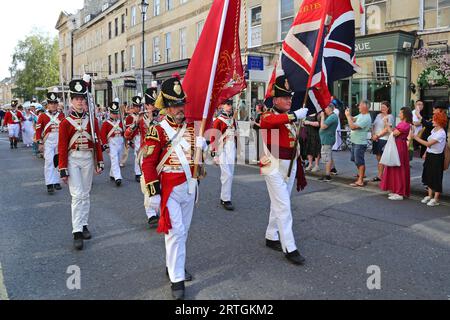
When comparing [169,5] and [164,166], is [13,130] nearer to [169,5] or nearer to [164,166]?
[169,5]

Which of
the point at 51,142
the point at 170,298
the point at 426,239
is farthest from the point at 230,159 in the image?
the point at 51,142

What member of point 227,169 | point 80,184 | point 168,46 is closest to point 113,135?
point 227,169

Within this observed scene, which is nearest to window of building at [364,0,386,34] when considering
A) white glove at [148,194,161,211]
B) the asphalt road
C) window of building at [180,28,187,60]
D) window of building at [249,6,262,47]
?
window of building at [249,6,262,47]

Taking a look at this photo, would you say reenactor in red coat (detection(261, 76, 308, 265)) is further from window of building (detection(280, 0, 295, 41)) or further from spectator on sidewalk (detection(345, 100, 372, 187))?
window of building (detection(280, 0, 295, 41))

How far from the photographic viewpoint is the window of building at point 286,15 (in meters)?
20.1

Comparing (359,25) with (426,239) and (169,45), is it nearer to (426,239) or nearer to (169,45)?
(426,239)

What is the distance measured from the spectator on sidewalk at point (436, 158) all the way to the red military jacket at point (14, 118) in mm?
18138

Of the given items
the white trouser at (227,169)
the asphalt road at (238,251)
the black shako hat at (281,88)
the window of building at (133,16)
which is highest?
the window of building at (133,16)

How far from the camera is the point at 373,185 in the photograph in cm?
972

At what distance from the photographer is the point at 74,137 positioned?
19.8 feet

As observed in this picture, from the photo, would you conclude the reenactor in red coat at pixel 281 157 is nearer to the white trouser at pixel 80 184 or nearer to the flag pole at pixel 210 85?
the flag pole at pixel 210 85

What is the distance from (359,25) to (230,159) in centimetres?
1165

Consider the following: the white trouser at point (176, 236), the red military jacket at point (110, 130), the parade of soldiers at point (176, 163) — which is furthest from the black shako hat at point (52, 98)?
the white trouser at point (176, 236)

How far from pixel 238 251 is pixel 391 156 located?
14.7 feet
